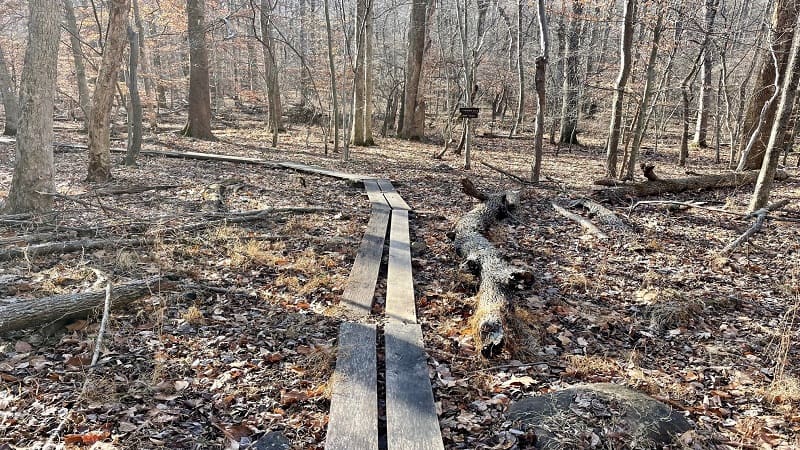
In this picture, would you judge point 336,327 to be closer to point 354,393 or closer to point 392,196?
point 354,393

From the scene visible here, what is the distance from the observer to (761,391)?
336cm

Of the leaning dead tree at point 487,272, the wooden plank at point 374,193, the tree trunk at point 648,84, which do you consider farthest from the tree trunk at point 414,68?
the leaning dead tree at point 487,272

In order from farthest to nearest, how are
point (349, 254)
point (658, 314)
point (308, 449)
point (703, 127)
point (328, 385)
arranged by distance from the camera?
1. point (703, 127)
2. point (349, 254)
3. point (658, 314)
4. point (328, 385)
5. point (308, 449)

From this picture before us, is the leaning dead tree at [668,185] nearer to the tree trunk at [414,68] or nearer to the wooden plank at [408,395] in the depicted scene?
the wooden plank at [408,395]

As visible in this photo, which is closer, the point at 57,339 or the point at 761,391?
the point at 761,391

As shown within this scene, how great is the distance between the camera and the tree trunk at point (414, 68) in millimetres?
18391

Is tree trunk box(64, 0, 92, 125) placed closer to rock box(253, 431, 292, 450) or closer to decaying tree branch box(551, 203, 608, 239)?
decaying tree branch box(551, 203, 608, 239)

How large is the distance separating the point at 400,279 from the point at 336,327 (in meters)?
1.17

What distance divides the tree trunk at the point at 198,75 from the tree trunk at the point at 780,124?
16052mm

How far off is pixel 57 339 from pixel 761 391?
5.36 metres

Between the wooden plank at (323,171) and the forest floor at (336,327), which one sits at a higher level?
the wooden plank at (323,171)

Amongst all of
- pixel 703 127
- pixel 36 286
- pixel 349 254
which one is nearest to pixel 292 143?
pixel 349 254

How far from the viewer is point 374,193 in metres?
9.67

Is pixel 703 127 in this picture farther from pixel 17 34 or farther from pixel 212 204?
pixel 17 34
